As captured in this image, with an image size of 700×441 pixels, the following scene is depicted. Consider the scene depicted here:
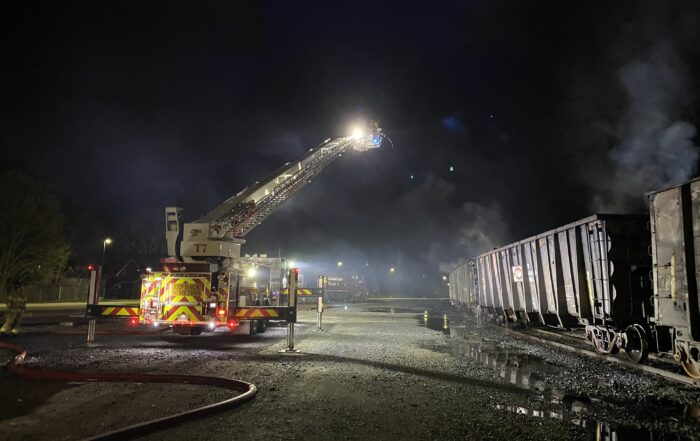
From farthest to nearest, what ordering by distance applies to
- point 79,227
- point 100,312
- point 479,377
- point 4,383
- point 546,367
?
point 79,227 → point 100,312 → point 546,367 → point 479,377 → point 4,383

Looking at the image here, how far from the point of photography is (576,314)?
9961 millimetres

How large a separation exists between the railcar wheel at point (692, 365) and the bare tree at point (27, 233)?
3651 cm

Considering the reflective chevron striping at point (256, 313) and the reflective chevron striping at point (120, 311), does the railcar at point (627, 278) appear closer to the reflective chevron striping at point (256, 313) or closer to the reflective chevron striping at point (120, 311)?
the reflective chevron striping at point (256, 313)

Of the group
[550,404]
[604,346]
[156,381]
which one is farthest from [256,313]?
[604,346]

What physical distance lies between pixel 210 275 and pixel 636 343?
914 cm

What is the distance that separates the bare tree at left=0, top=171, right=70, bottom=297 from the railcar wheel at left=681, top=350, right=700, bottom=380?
36507mm

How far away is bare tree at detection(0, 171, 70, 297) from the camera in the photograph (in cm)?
3012

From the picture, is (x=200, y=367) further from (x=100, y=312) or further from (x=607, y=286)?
(x=607, y=286)

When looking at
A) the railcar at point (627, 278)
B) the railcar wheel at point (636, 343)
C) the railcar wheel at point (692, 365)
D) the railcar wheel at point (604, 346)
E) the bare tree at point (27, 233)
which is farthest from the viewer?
the bare tree at point (27, 233)

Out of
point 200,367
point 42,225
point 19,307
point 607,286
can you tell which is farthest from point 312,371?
point 42,225

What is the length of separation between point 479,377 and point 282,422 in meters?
3.75

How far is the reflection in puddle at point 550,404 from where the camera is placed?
4.57 meters

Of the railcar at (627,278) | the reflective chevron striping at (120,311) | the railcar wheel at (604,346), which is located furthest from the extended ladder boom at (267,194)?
the railcar wheel at (604,346)

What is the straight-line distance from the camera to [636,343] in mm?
8383
